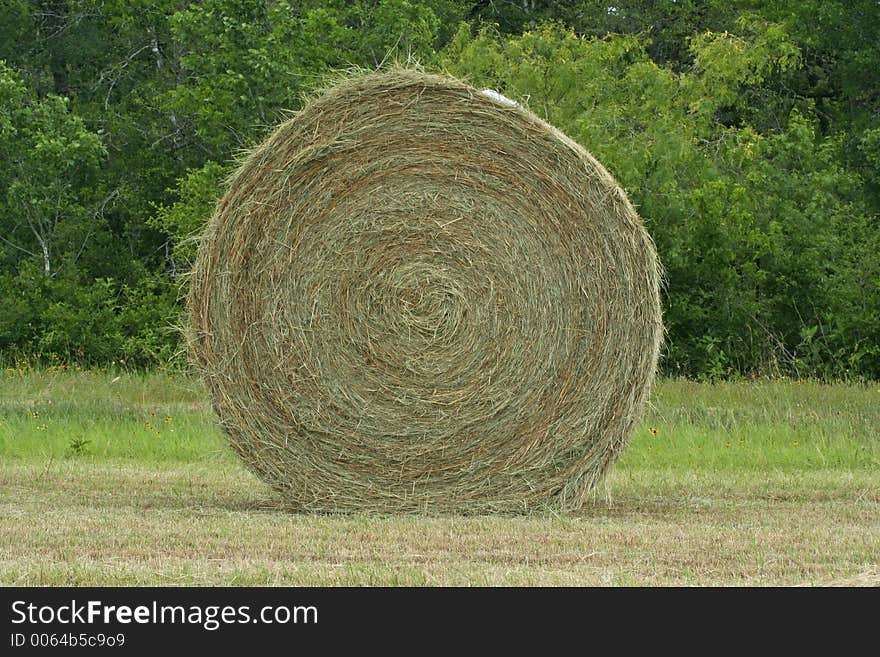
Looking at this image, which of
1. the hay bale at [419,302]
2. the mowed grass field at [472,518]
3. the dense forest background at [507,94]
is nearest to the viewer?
the mowed grass field at [472,518]

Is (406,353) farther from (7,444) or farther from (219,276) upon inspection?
(7,444)

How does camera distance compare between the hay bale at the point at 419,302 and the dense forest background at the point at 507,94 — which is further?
the dense forest background at the point at 507,94

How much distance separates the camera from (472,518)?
28.8ft

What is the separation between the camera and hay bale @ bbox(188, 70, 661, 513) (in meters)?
9.09

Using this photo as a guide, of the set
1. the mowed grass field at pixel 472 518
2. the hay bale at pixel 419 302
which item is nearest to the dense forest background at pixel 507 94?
the mowed grass field at pixel 472 518

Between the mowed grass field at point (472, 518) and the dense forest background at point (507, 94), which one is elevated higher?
the mowed grass field at point (472, 518)

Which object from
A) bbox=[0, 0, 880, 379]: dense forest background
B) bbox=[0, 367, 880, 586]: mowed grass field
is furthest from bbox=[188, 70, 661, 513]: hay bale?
bbox=[0, 0, 880, 379]: dense forest background

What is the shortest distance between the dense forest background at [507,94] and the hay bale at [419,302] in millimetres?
8319

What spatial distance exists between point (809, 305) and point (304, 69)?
774cm

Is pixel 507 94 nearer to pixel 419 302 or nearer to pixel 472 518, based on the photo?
pixel 419 302

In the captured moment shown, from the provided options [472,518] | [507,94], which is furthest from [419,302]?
[507,94]

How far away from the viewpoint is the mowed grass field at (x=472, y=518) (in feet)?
21.9

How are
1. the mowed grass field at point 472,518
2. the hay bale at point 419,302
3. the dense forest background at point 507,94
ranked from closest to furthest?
the mowed grass field at point 472,518 < the hay bale at point 419,302 < the dense forest background at point 507,94

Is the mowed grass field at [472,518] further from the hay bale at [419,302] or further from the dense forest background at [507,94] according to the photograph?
the dense forest background at [507,94]
